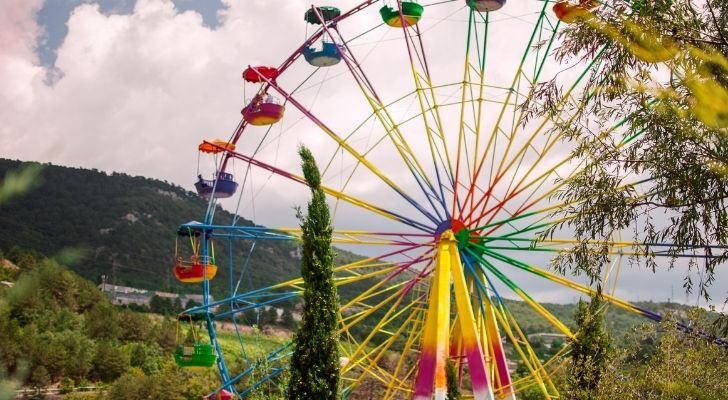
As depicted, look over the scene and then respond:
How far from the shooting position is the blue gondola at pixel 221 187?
22.1 m

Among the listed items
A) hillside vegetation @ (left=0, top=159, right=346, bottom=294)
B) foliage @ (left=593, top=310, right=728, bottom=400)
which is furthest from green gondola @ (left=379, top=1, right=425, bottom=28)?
hillside vegetation @ (left=0, top=159, right=346, bottom=294)

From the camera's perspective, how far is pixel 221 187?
2212 cm

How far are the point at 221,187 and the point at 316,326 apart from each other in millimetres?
9248

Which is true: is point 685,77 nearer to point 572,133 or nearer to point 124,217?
point 572,133

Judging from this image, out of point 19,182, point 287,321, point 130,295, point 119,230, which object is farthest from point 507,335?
point 119,230

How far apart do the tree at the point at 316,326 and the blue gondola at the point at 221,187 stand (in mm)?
8081

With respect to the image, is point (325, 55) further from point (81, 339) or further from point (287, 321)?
point (287, 321)

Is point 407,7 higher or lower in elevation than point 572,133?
higher

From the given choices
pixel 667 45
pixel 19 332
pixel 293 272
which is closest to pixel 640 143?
pixel 667 45

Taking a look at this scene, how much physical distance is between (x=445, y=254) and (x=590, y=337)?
3.85 meters

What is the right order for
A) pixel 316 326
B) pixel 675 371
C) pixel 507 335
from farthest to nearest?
1. pixel 507 335
2. pixel 316 326
3. pixel 675 371

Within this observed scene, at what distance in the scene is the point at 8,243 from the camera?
9200cm

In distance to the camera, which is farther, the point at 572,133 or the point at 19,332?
the point at 19,332

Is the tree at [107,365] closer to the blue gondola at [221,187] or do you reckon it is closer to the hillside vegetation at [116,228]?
the hillside vegetation at [116,228]
